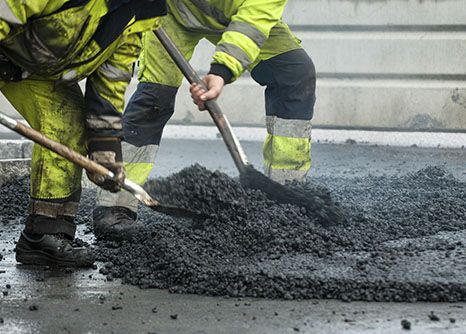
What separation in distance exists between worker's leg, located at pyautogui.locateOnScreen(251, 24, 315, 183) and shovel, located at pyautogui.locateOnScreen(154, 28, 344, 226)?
0.52 meters

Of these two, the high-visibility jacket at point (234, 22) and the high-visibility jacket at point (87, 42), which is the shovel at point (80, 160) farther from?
the high-visibility jacket at point (234, 22)

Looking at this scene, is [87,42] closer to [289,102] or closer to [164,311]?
[164,311]

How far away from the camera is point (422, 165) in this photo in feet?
25.0

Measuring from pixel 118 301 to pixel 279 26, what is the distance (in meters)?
2.35

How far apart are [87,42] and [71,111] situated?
1.33 ft

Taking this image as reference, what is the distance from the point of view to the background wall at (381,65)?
9164mm

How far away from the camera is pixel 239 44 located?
471 centimetres

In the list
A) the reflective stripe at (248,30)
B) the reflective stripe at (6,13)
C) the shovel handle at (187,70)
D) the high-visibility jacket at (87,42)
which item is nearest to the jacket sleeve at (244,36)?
the reflective stripe at (248,30)

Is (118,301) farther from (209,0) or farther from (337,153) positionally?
(337,153)

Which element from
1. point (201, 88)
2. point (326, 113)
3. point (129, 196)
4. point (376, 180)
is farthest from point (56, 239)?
point (326, 113)

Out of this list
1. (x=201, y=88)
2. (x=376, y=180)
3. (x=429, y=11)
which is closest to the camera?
(x=201, y=88)

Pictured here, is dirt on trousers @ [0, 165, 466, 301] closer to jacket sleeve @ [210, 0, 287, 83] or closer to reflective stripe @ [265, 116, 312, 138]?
reflective stripe @ [265, 116, 312, 138]

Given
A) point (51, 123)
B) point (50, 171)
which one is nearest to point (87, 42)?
point (51, 123)

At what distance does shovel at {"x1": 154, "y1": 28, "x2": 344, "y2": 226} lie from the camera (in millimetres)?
4637
